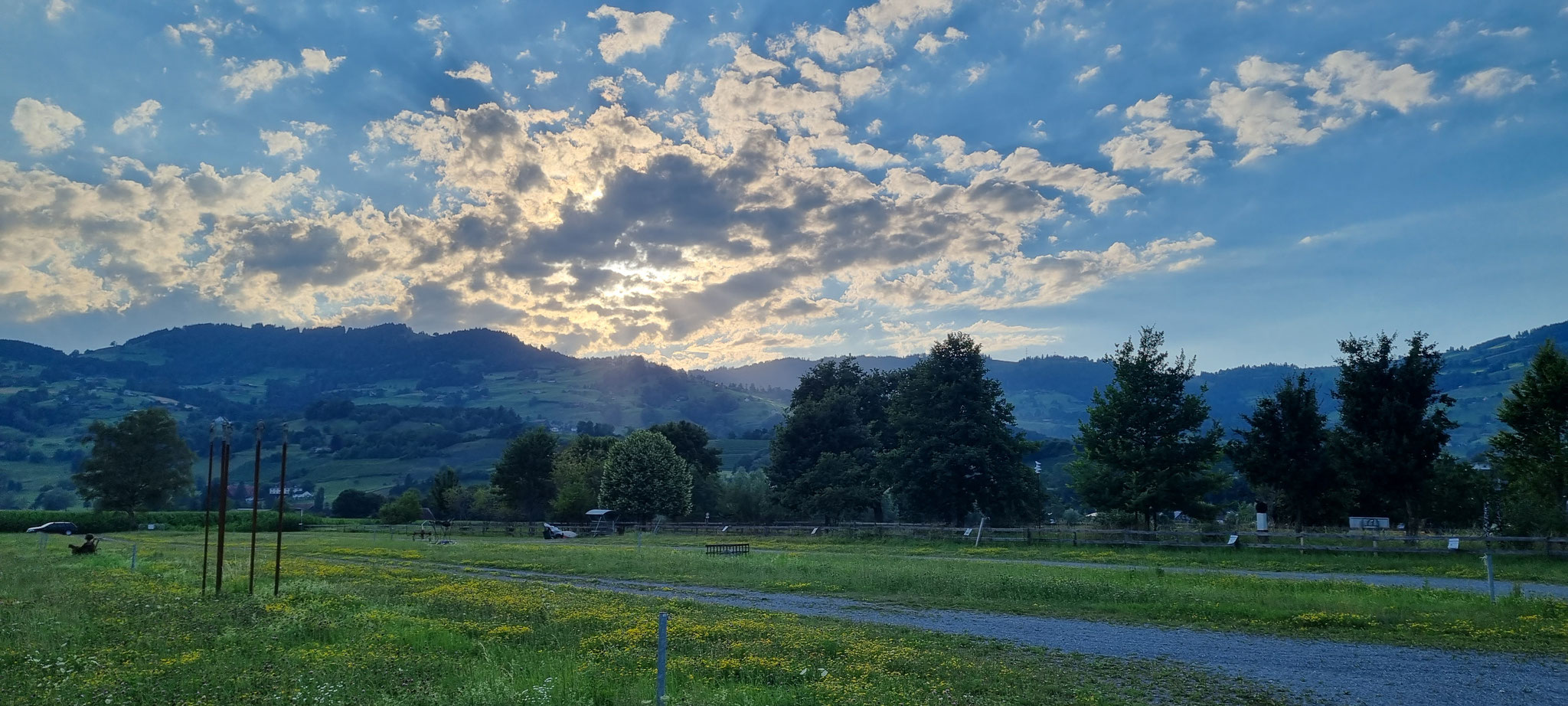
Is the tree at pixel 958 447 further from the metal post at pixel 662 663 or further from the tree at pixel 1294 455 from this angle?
the metal post at pixel 662 663

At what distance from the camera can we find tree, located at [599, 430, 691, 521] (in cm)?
8281

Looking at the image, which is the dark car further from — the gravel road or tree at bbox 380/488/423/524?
the gravel road

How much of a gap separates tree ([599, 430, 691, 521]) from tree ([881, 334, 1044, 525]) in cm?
3078

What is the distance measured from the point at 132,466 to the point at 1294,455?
12114 cm

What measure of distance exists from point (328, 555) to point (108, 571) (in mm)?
14335

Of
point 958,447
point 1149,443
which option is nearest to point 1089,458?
point 1149,443

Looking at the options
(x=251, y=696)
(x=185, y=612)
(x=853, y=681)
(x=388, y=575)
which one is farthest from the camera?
(x=388, y=575)

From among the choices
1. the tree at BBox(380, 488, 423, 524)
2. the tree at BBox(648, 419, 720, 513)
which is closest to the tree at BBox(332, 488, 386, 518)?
the tree at BBox(380, 488, 423, 524)

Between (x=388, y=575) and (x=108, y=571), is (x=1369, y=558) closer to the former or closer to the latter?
(x=388, y=575)

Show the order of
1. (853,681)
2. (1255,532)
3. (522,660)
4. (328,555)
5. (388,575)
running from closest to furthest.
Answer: (853,681) < (522,660) < (388,575) < (1255,532) < (328,555)

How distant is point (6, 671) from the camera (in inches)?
494

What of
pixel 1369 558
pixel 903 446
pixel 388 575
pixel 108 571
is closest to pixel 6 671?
pixel 388 575

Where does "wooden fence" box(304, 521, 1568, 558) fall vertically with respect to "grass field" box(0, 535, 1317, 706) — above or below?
below

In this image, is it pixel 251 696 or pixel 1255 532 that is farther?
pixel 1255 532
